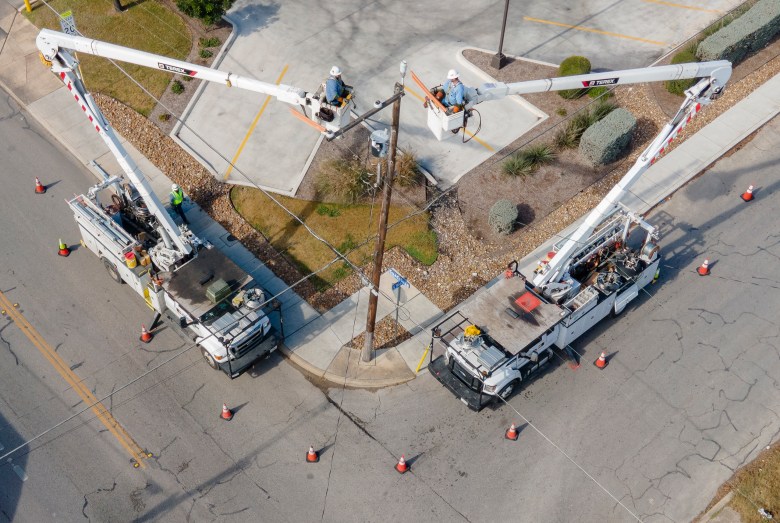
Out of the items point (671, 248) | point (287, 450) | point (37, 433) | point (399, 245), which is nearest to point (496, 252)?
point (399, 245)

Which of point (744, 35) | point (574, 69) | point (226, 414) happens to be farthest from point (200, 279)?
point (744, 35)

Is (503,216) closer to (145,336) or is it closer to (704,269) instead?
(704,269)

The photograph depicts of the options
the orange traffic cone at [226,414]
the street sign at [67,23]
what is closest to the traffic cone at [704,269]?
the orange traffic cone at [226,414]

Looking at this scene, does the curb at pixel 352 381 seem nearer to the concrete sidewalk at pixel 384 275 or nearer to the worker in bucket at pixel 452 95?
the concrete sidewalk at pixel 384 275

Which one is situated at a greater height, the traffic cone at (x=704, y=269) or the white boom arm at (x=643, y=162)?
the white boom arm at (x=643, y=162)

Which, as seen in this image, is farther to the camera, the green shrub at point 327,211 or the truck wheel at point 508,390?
the green shrub at point 327,211

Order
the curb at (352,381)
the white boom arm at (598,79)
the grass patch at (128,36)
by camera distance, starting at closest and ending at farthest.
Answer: the white boom arm at (598,79) → the curb at (352,381) → the grass patch at (128,36)
